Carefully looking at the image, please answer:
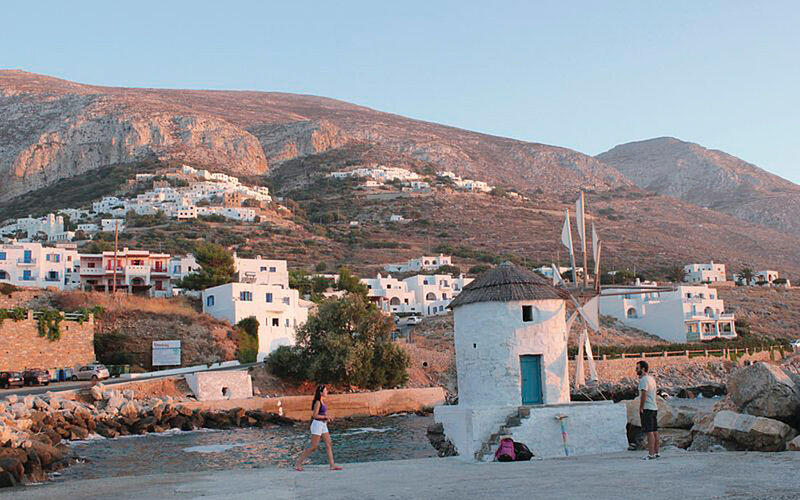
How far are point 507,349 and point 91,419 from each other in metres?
18.4

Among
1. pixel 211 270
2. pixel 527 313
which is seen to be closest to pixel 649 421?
pixel 527 313

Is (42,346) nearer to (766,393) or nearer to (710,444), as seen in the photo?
(710,444)

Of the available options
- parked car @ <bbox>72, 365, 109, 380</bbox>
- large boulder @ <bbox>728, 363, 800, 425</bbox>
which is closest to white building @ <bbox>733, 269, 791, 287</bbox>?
parked car @ <bbox>72, 365, 109, 380</bbox>

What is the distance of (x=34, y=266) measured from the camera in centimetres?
5950

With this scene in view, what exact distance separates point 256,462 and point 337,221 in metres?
102

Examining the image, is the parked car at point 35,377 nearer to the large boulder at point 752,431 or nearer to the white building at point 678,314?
the large boulder at point 752,431

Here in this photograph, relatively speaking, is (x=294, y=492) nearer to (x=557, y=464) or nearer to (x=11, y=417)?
(x=557, y=464)

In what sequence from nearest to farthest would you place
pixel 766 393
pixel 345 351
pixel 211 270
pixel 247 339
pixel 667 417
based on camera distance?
pixel 766 393 → pixel 667 417 → pixel 345 351 → pixel 247 339 → pixel 211 270

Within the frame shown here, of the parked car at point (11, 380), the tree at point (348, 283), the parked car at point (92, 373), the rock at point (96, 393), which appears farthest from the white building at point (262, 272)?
the rock at point (96, 393)

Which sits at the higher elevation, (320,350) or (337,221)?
(337,221)

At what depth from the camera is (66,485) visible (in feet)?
43.4

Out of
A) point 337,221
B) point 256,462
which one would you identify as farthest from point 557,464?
point 337,221

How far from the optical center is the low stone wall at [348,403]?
117ft

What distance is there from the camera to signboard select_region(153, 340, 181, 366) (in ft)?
144
